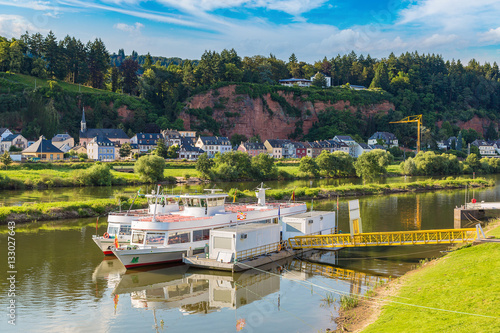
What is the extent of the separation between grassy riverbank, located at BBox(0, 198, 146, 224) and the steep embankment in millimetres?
107835

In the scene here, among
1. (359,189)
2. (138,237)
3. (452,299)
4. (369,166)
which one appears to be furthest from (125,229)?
(369,166)

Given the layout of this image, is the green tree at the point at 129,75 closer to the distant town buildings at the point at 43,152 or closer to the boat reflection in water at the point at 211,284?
the distant town buildings at the point at 43,152

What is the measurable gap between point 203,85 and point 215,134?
20.8 m

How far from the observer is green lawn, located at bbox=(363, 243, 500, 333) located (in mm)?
19016

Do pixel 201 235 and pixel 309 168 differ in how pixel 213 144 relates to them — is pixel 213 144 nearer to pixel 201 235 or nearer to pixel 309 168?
pixel 309 168

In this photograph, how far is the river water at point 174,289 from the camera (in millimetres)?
24422

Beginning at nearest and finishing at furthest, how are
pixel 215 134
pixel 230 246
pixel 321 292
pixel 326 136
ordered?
pixel 321 292 → pixel 230 246 → pixel 215 134 → pixel 326 136

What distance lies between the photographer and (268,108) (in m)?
179

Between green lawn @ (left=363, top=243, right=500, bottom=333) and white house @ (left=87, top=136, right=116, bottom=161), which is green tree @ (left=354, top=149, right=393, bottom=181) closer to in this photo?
white house @ (left=87, top=136, right=116, bottom=161)

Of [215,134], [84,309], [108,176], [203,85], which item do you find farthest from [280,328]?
[203,85]

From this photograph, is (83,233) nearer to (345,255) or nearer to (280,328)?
(345,255)

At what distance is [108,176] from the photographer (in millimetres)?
84938

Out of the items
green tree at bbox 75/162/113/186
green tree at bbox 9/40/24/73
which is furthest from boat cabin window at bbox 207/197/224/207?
green tree at bbox 9/40/24/73

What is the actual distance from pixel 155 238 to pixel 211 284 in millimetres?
6089
